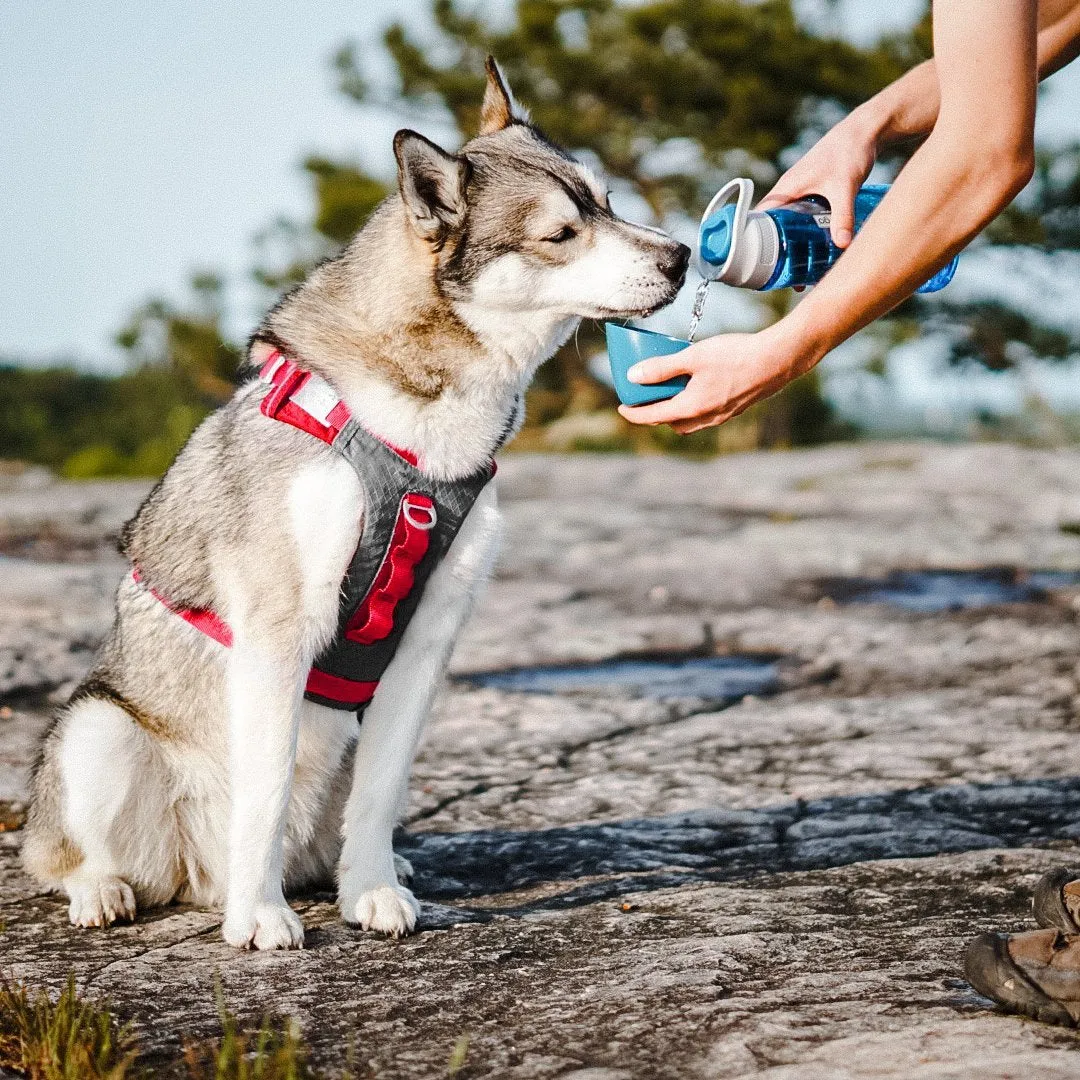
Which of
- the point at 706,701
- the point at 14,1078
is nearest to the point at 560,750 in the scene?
the point at 706,701

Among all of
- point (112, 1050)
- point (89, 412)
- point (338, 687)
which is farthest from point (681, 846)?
point (89, 412)

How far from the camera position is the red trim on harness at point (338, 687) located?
274 cm

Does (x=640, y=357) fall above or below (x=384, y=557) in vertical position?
above

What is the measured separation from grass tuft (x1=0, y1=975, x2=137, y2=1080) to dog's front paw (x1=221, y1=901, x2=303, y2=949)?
0.45m

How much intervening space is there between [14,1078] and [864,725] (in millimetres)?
2861

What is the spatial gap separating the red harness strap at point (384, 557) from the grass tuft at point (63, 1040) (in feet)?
2.78

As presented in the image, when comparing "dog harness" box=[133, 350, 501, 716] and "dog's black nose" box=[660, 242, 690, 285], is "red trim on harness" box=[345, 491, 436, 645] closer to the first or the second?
"dog harness" box=[133, 350, 501, 716]

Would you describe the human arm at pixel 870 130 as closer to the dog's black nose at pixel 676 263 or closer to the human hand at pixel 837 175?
the human hand at pixel 837 175

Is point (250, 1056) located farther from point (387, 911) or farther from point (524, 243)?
point (524, 243)

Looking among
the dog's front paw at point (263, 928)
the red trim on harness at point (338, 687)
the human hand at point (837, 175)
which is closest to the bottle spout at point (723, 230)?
the human hand at point (837, 175)

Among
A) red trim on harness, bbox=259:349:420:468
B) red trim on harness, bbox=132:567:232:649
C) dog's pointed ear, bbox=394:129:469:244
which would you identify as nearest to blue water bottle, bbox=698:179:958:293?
dog's pointed ear, bbox=394:129:469:244

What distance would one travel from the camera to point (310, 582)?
2.58m

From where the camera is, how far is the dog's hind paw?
2.72 m

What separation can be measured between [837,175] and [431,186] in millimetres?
862
